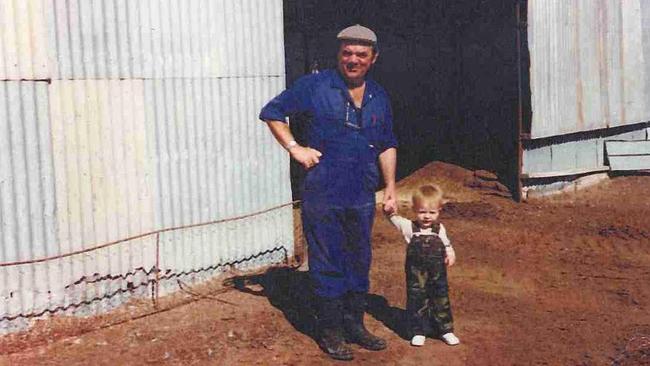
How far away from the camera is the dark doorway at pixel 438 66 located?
11.6 meters

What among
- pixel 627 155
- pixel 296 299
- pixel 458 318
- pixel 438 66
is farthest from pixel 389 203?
pixel 627 155

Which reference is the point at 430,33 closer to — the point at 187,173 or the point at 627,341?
the point at 187,173

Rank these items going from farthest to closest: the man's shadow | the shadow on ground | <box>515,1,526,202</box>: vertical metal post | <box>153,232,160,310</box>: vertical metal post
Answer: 1. <box>515,1,526,202</box>: vertical metal post
2. <box>153,232,160,310</box>: vertical metal post
3. the shadow on ground
4. the man's shadow

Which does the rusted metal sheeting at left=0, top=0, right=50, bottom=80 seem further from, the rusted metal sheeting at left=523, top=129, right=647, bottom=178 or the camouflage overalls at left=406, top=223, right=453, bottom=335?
the rusted metal sheeting at left=523, top=129, right=647, bottom=178

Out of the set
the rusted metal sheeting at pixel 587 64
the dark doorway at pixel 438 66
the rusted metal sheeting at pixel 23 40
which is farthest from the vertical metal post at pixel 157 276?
the rusted metal sheeting at pixel 587 64

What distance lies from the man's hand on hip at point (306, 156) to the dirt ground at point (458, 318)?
1.42m

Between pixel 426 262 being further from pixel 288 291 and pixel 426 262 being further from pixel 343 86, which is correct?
pixel 288 291

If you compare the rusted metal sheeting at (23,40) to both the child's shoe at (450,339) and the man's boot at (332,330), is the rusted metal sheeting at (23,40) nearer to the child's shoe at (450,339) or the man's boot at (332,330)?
the man's boot at (332,330)

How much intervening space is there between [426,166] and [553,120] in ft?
7.51

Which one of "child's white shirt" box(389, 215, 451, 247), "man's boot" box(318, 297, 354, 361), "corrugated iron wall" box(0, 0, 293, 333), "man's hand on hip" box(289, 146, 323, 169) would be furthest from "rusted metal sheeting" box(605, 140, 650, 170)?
"man's hand on hip" box(289, 146, 323, 169)

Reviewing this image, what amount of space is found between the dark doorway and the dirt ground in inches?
121

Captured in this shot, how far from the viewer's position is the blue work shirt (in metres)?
5.03

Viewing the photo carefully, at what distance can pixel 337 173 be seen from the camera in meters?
5.03

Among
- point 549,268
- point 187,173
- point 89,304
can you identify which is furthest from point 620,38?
point 89,304
